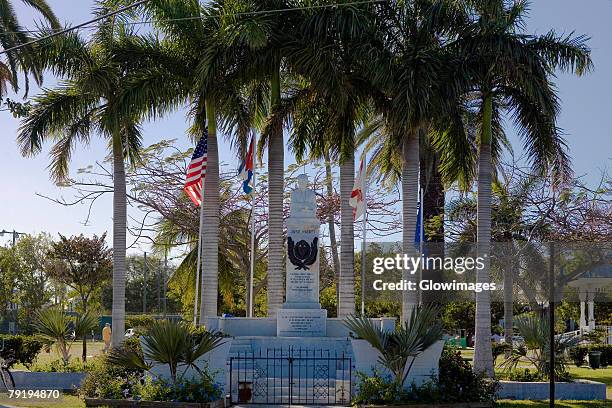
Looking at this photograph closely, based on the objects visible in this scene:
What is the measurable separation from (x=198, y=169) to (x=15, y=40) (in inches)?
244

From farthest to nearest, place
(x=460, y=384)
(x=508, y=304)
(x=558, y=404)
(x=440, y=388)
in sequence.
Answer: (x=508, y=304) → (x=558, y=404) → (x=460, y=384) → (x=440, y=388)

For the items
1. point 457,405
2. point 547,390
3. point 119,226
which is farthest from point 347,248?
point 457,405

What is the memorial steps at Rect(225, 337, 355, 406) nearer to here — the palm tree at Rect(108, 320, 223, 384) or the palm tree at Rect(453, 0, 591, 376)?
the palm tree at Rect(108, 320, 223, 384)

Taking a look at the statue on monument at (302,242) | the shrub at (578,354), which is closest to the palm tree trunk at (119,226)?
the statue on monument at (302,242)

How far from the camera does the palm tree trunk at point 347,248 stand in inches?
972

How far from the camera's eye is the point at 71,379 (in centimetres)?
2186

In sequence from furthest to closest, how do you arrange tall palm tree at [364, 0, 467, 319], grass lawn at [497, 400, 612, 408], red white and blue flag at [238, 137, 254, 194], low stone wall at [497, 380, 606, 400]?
red white and blue flag at [238, 137, 254, 194], tall palm tree at [364, 0, 467, 319], low stone wall at [497, 380, 606, 400], grass lawn at [497, 400, 612, 408]

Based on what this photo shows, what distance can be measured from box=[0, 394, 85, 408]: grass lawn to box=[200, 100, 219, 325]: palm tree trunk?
17.6 ft

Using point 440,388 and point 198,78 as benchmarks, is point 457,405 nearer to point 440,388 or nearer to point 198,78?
point 440,388

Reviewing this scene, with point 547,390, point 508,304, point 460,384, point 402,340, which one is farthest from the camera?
point 508,304

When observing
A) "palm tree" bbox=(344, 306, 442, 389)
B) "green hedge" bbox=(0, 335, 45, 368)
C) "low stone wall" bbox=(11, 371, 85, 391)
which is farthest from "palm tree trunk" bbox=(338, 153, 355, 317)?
"green hedge" bbox=(0, 335, 45, 368)

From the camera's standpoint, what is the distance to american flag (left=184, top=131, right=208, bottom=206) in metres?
24.8

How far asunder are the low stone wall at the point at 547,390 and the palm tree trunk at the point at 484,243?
161 centimetres

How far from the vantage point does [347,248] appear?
986 inches
